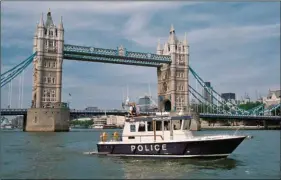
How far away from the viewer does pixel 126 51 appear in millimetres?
85188

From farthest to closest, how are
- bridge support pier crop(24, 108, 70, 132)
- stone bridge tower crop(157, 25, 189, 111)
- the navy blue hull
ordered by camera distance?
stone bridge tower crop(157, 25, 189, 111)
bridge support pier crop(24, 108, 70, 132)
the navy blue hull

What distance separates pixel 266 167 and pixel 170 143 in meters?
4.80

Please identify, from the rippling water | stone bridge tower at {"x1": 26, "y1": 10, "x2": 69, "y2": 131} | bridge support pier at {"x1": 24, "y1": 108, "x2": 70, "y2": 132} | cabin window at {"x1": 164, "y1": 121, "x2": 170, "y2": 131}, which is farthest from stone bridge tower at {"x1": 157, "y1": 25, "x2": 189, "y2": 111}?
the rippling water

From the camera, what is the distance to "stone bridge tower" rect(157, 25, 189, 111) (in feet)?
308

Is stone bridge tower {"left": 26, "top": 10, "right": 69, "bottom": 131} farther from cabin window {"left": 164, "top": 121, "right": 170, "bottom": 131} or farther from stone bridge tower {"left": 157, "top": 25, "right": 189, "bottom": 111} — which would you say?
cabin window {"left": 164, "top": 121, "right": 170, "bottom": 131}

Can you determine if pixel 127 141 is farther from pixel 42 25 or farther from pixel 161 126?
pixel 42 25

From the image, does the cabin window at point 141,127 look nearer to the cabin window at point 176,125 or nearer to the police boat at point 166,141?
the police boat at point 166,141

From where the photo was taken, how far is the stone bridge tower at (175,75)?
308 feet

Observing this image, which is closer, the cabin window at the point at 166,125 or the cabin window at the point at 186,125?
the cabin window at the point at 186,125

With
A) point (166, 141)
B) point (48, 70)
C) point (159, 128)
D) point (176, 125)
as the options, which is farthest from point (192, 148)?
point (48, 70)

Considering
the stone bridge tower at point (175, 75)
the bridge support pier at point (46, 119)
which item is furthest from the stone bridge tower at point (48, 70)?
the stone bridge tower at point (175, 75)

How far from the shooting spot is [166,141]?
19891 mm

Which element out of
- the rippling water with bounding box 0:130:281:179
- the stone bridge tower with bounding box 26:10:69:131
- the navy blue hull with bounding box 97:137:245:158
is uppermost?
the stone bridge tower with bounding box 26:10:69:131

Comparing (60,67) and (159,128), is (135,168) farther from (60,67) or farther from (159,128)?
(60,67)
